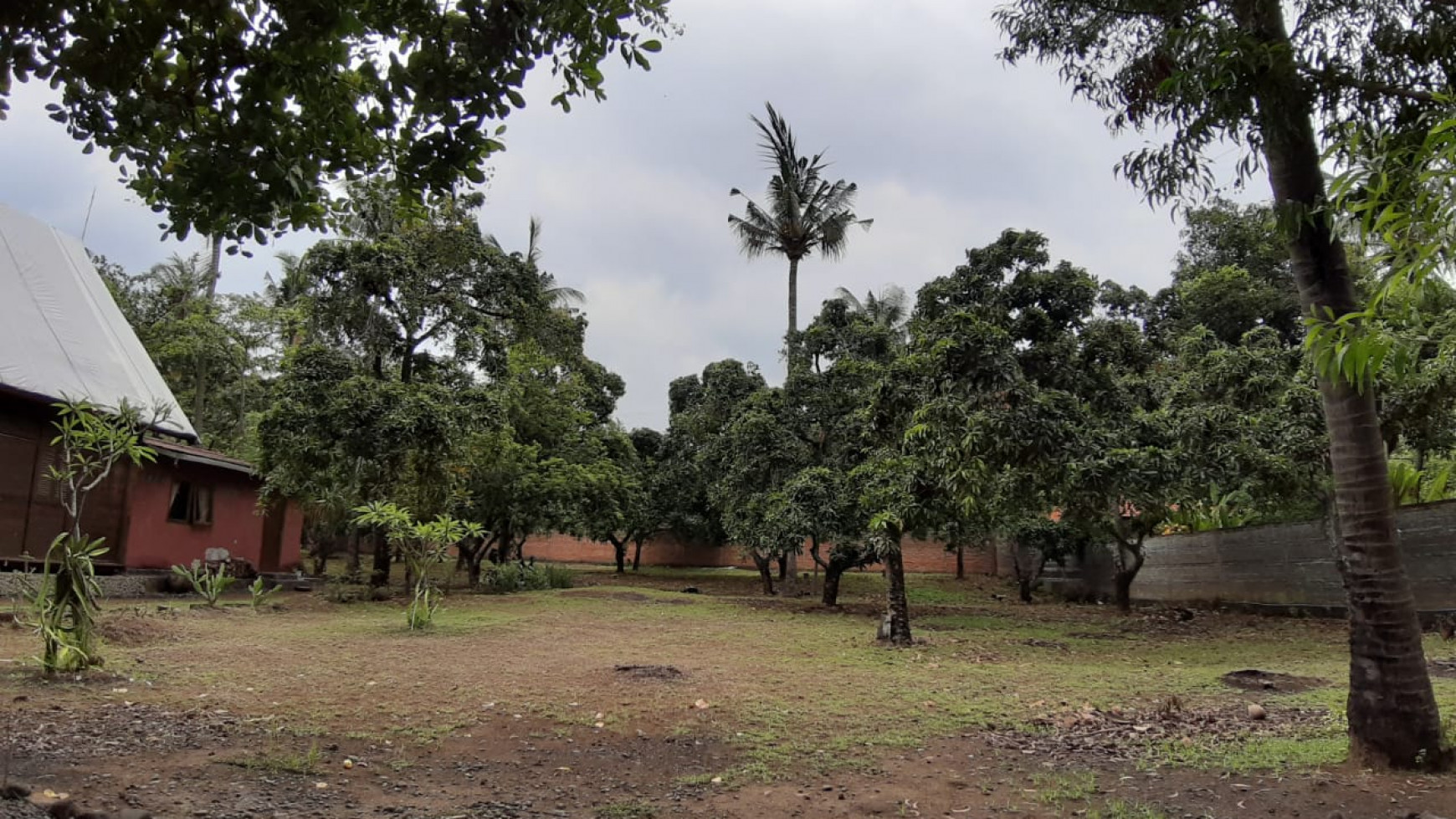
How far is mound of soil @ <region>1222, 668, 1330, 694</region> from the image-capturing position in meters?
6.82

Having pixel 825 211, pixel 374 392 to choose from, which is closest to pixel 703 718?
pixel 374 392

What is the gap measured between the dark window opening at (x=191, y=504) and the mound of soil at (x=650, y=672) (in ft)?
43.6

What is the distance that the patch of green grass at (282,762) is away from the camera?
4125 mm

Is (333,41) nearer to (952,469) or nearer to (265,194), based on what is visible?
(265,194)

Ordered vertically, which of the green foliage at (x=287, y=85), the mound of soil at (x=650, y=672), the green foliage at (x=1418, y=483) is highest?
the green foliage at (x=287, y=85)

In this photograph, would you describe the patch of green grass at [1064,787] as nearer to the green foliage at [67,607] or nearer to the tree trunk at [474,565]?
the green foliage at [67,607]

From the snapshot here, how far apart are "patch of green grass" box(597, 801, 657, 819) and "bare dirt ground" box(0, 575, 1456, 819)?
0.02 metres

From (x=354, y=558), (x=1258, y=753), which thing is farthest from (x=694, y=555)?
(x=1258, y=753)

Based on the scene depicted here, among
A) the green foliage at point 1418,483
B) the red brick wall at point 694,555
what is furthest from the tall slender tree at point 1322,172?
the red brick wall at point 694,555

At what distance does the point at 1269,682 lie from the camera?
23.1 ft

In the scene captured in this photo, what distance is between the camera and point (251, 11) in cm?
354

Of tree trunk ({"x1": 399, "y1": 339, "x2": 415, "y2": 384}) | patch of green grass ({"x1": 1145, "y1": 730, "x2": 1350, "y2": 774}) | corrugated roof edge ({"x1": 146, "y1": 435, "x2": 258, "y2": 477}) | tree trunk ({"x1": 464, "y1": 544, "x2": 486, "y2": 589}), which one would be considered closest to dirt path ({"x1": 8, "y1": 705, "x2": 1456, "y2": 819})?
patch of green grass ({"x1": 1145, "y1": 730, "x2": 1350, "y2": 774})

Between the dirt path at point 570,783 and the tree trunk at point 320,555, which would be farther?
the tree trunk at point 320,555

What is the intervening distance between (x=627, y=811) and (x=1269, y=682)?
596 cm
